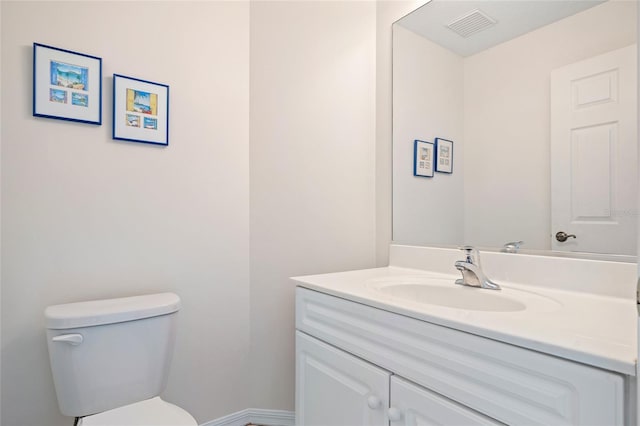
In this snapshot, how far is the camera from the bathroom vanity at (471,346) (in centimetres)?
61

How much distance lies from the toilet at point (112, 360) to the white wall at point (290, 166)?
54 centimetres

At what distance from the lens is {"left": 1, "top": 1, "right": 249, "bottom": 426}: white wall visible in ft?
3.84

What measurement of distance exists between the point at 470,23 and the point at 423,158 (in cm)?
56

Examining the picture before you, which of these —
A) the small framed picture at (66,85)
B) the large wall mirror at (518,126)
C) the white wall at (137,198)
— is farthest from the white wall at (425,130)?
the small framed picture at (66,85)

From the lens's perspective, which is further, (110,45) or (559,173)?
(110,45)

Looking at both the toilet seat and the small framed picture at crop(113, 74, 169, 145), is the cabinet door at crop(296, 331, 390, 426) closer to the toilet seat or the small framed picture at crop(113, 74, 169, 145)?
the toilet seat

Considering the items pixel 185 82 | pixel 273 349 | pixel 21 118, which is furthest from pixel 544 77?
pixel 21 118

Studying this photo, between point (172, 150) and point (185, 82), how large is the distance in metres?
0.31

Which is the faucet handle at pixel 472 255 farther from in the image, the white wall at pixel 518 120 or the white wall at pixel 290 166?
the white wall at pixel 290 166

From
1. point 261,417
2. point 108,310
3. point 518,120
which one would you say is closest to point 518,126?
point 518,120

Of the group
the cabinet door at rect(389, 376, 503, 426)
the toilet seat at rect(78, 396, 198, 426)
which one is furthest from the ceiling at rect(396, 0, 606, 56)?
the toilet seat at rect(78, 396, 198, 426)

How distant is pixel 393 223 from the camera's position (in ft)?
5.39

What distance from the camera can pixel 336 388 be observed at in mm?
1088

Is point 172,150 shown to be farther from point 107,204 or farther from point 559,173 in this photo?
point 559,173
